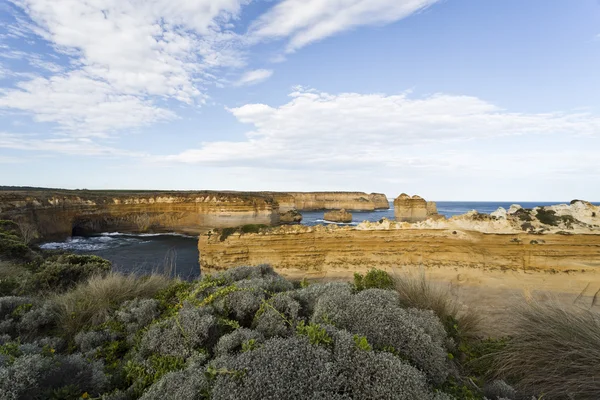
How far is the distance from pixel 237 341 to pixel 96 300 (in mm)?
3068

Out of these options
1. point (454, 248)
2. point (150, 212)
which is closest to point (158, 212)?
point (150, 212)

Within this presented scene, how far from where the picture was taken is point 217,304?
3.42 m

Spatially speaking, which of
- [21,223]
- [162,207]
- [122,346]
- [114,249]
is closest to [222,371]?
[122,346]

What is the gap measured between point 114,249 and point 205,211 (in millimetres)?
13663

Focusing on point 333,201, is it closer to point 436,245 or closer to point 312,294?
point 436,245

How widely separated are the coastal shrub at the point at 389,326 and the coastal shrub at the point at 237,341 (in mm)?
564

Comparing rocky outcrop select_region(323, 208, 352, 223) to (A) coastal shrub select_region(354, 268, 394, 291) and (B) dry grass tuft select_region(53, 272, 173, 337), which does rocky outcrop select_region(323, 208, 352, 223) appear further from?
(A) coastal shrub select_region(354, 268, 394, 291)

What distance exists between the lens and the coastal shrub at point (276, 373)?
1.90 metres

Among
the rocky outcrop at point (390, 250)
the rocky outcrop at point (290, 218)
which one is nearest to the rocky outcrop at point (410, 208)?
the rocky outcrop at point (290, 218)

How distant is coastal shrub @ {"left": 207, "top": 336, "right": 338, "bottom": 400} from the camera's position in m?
1.90

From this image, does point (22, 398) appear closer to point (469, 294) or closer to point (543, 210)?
point (469, 294)

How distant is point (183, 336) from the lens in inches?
114

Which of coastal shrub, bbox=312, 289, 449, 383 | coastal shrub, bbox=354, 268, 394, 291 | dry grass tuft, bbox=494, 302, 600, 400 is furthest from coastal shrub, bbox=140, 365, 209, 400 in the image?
dry grass tuft, bbox=494, 302, 600, 400

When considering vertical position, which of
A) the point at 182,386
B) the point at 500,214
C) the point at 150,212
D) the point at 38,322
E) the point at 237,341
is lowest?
the point at 150,212
